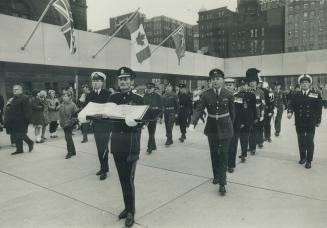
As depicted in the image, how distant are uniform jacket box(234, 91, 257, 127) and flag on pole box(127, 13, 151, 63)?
26.5 ft

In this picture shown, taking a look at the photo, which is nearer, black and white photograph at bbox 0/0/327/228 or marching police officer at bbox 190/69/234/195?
black and white photograph at bbox 0/0/327/228

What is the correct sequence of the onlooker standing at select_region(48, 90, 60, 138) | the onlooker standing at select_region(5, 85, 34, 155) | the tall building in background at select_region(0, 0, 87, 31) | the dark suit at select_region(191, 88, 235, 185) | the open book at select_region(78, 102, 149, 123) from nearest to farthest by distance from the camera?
the open book at select_region(78, 102, 149, 123) → the dark suit at select_region(191, 88, 235, 185) → the onlooker standing at select_region(5, 85, 34, 155) → the onlooker standing at select_region(48, 90, 60, 138) → the tall building in background at select_region(0, 0, 87, 31)

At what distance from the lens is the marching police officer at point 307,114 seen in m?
5.79

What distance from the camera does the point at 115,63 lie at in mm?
16750

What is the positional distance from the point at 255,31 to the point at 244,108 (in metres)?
104

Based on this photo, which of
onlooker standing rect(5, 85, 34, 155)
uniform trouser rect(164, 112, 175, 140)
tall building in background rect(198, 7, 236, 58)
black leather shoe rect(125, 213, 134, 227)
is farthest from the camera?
tall building in background rect(198, 7, 236, 58)

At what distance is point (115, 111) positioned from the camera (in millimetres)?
3494

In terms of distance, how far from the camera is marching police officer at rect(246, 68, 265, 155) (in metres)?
6.57

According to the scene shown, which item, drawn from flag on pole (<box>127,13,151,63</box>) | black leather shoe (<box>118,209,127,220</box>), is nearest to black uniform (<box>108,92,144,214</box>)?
black leather shoe (<box>118,209,127,220</box>)

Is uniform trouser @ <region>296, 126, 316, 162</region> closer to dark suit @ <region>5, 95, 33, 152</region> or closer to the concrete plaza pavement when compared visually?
the concrete plaza pavement

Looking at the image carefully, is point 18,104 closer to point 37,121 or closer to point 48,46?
point 37,121

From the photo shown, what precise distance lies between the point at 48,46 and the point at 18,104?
6488 mm

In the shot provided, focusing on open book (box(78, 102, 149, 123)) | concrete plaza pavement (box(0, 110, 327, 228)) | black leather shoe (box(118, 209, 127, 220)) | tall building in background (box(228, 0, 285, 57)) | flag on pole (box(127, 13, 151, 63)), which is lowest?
concrete plaza pavement (box(0, 110, 327, 228))

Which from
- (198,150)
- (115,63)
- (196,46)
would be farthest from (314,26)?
(198,150)
